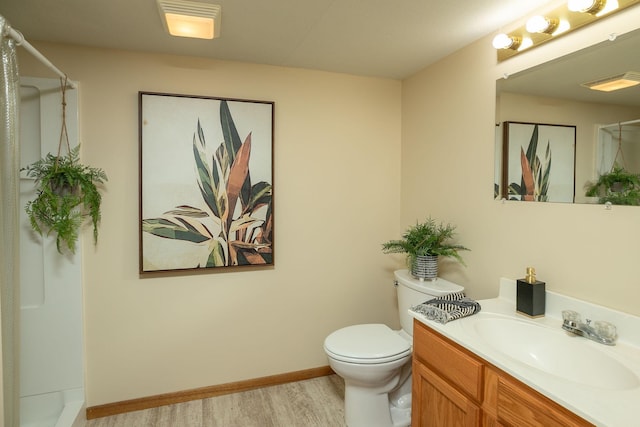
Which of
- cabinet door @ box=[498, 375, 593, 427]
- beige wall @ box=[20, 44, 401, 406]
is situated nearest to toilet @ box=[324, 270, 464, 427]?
beige wall @ box=[20, 44, 401, 406]

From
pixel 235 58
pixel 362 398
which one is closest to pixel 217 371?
pixel 362 398

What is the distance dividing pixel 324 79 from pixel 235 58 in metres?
0.62

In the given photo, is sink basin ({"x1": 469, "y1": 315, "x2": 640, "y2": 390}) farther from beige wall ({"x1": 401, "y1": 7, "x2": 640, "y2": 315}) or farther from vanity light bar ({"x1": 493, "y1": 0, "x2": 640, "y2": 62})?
vanity light bar ({"x1": 493, "y1": 0, "x2": 640, "y2": 62})

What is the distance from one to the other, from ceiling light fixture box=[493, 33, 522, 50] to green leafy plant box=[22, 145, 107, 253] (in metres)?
2.22

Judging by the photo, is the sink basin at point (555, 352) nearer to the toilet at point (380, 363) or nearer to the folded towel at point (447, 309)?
the folded towel at point (447, 309)

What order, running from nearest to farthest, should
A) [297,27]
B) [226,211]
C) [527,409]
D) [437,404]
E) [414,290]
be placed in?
1. [527,409]
2. [437,404]
3. [297,27]
4. [414,290]
5. [226,211]

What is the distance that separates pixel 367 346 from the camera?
6.56ft

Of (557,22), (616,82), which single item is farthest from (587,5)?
(616,82)

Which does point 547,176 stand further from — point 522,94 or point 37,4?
point 37,4

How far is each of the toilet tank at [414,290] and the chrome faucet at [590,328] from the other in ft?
1.97

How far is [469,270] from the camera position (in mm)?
2105

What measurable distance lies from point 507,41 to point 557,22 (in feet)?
0.68

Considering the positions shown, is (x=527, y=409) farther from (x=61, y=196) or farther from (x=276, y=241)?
(x=61, y=196)

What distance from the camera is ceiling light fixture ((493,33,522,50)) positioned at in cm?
172
